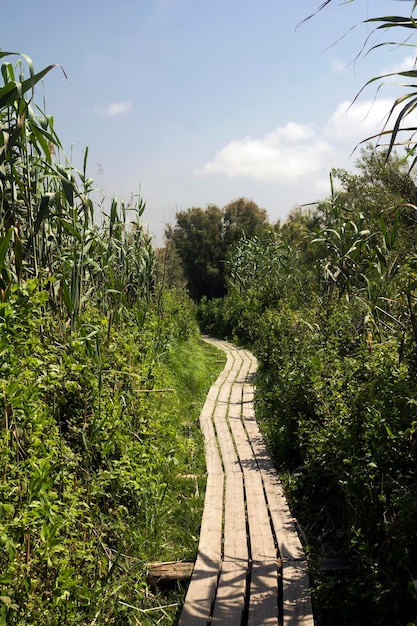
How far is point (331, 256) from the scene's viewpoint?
8508 mm

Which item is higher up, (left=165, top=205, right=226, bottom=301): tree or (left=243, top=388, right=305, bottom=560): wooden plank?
(left=165, top=205, right=226, bottom=301): tree

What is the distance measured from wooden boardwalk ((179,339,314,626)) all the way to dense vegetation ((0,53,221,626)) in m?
0.17

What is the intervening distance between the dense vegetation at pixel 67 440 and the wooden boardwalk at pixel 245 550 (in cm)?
17

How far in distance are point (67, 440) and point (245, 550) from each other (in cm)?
143

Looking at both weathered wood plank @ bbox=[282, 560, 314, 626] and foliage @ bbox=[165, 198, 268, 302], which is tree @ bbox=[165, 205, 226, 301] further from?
weathered wood plank @ bbox=[282, 560, 314, 626]

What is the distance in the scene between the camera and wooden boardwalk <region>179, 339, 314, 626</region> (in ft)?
10.7

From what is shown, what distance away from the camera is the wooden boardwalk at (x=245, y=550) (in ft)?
10.7

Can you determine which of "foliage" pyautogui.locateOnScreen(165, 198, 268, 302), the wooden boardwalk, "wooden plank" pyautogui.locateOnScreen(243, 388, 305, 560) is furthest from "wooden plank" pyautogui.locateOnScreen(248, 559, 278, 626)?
"foliage" pyautogui.locateOnScreen(165, 198, 268, 302)

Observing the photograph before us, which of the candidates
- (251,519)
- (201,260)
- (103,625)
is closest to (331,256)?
(251,519)

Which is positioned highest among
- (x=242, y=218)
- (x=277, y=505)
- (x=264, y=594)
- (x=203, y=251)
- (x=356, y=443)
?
(x=242, y=218)

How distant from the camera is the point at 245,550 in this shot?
12.9 feet

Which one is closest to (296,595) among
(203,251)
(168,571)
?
(168,571)

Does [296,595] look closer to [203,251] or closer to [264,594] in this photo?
[264,594]

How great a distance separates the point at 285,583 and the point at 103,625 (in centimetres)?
115
